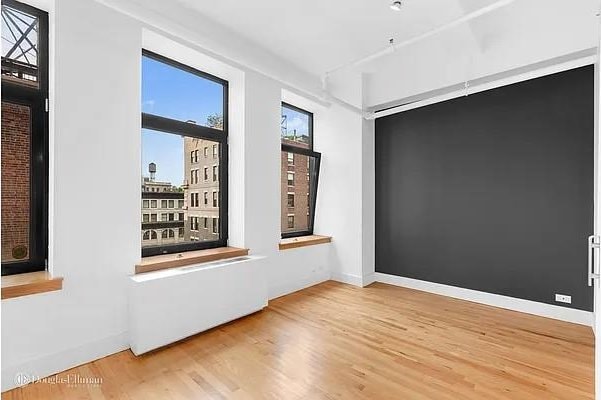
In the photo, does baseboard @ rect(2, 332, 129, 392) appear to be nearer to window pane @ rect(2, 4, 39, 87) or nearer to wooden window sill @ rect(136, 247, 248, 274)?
wooden window sill @ rect(136, 247, 248, 274)

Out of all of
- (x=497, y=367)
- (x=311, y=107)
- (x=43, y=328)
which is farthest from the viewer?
(x=311, y=107)

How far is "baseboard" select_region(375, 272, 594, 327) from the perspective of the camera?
12.1 ft

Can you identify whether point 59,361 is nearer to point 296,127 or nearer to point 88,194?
point 88,194

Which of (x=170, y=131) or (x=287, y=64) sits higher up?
(x=287, y=64)

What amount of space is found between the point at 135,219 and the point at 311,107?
3.52 metres

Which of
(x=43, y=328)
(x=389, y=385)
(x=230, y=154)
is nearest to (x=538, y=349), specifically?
(x=389, y=385)

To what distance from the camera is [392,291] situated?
4891 millimetres

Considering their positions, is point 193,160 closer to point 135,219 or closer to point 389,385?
point 135,219

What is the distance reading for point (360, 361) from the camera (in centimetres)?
289

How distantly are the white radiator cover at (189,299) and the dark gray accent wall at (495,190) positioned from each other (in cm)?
251

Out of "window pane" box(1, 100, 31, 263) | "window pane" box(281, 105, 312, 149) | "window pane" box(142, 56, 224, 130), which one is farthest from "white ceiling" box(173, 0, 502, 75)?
"window pane" box(1, 100, 31, 263)

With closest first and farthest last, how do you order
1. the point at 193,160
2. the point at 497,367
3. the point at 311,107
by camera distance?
the point at 497,367 → the point at 193,160 → the point at 311,107

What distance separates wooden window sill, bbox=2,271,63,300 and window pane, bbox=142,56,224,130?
6.14 feet

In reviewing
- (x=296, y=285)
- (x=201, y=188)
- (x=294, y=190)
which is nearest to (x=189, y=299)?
(x=201, y=188)
